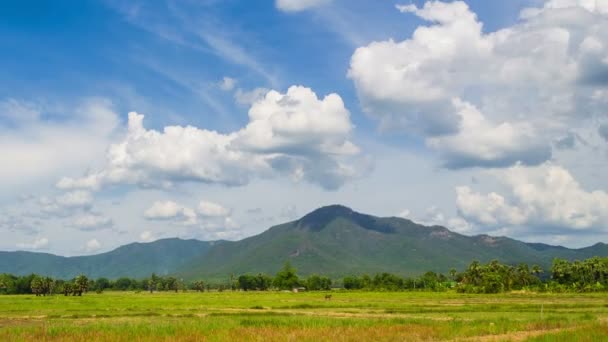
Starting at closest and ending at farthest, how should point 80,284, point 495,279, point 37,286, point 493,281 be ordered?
point 493,281, point 495,279, point 80,284, point 37,286

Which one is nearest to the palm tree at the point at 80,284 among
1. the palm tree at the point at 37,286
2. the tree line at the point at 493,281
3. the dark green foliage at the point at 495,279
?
the tree line at the point at 493,281

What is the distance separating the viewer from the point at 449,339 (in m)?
34.6

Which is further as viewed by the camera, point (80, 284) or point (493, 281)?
point (80, 284)

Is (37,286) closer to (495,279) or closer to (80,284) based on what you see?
(80,284)

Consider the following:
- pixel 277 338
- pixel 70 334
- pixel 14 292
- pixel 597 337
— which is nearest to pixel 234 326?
pixel 277 338

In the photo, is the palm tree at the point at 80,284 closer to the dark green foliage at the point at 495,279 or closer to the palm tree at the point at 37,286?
the palm tree at the point at 37,286

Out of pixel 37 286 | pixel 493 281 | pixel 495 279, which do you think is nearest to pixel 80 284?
pixel 37 286

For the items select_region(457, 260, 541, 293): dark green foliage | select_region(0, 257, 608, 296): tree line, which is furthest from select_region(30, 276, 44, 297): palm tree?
select_region(457, 260, 541, 293): dark green foliage

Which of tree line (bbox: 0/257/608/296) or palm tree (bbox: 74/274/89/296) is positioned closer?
tree line (bbox: 0/257/608/296)

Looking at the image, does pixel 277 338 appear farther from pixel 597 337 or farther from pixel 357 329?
pixel 597 337

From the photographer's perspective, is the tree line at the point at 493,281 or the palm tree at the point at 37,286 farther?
the palm tree at the point at 37,286

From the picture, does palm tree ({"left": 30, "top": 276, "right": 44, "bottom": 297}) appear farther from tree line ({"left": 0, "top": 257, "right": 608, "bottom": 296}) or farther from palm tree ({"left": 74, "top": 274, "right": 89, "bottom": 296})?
palm tree ({"left": 74, "top": 274, "right": 89, "bottom": 296})

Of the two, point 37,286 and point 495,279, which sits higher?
point 37,286

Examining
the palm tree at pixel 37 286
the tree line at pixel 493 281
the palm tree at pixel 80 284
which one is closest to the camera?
the tree line at pixel 493 281
